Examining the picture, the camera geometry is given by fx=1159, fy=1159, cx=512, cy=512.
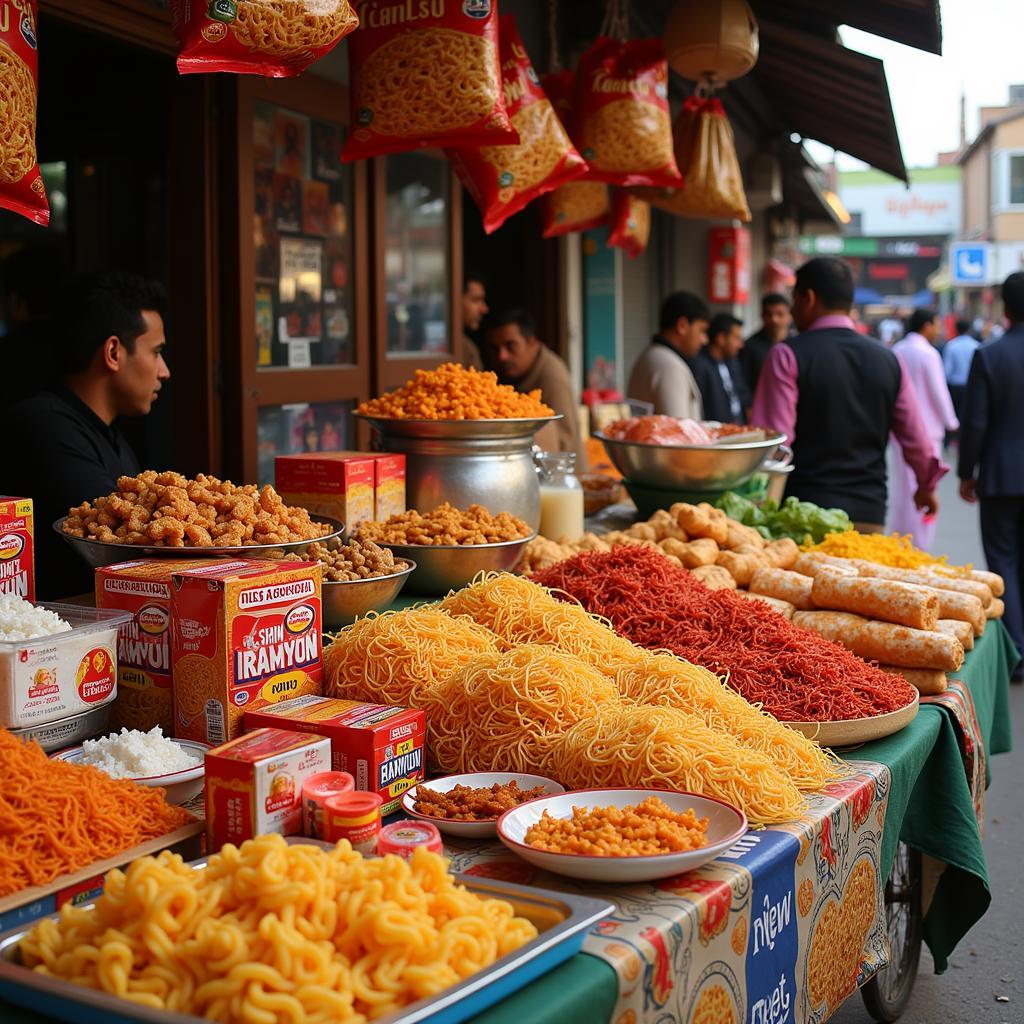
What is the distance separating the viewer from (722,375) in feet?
29.1

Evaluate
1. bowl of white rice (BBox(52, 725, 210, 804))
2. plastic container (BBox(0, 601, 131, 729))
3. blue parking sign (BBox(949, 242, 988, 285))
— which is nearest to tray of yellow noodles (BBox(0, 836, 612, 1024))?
bowl of white rice (BBox(52, 725, 210, 804))

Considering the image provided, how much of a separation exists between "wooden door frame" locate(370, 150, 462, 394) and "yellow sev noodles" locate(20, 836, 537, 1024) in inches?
142

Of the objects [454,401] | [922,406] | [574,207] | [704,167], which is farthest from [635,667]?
[922,406]

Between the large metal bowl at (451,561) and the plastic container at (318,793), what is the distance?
1.23m

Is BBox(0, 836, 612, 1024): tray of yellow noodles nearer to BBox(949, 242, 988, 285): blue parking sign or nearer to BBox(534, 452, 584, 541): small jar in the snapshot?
BBox(534, 452, 584, 541): small jar

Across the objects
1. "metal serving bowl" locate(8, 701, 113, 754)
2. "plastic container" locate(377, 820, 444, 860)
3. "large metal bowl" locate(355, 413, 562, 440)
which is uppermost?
"large metal bowl" locate(355, 413, 562, 440)

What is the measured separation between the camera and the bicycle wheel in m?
2.89

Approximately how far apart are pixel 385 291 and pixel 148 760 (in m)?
3.86

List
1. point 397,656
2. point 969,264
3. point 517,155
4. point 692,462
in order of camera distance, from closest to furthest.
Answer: point 397,656 → point 517,155 → point 692,462 → point 969,264

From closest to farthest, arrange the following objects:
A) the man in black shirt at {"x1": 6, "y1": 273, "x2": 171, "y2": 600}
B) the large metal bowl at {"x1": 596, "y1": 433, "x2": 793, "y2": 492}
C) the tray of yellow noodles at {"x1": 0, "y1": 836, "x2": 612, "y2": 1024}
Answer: the tray of yellow noodles at {"x1": 0, "y1": 836, "x2": 612, "y2": 1024} < the man in black shirt at {"x1": 6, "y1": 273, "x2": 171, "y2": 600} < the large metal bowl at {"x1": 596, "y1": 433, "x2": 793, "y2": 492}

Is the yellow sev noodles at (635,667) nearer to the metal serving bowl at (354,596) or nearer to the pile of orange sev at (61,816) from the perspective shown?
the metal serving bowl at (354,596)

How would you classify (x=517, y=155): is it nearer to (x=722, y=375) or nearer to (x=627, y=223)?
(x=627, y=223)

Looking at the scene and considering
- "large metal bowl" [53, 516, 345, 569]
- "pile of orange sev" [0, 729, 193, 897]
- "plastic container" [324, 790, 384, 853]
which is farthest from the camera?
"large metal bowl" [53, 516, 345, 569]

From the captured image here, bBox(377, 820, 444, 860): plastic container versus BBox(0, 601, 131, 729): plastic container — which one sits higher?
BBox(0, 601, 131, 729): plastic container
